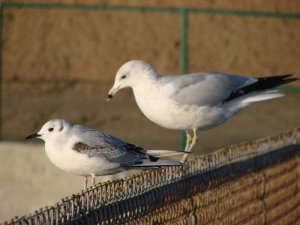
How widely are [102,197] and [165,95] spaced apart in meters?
2.91

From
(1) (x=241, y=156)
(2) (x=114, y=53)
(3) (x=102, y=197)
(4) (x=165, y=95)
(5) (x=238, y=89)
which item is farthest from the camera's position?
(2) (x=114, y=53)

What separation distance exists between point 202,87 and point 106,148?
6.59 ft

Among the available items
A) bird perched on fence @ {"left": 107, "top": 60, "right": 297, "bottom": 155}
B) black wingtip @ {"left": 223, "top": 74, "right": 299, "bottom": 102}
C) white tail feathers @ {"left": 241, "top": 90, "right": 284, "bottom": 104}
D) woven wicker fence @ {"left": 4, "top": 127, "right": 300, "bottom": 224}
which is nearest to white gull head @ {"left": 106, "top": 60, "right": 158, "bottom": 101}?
bird perched on fence @ {"left": 107, "top": 60, "right": 297, "bottom": 155}

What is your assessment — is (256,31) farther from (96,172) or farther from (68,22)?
(96,172)

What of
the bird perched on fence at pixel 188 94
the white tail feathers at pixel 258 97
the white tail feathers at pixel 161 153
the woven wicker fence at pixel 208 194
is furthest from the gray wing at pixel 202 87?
the white tail feathers at pixel 161 153

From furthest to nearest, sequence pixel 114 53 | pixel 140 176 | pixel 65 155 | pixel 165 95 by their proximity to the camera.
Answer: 1. pixel 114 53
2. pixel 165 95
3. pixel 65 155
4. pixel 140 176

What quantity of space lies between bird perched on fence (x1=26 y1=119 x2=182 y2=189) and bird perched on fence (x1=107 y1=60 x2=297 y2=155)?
126 centimetres

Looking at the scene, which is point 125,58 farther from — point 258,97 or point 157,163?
point 157,163

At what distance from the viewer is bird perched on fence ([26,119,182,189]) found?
22.8 ft

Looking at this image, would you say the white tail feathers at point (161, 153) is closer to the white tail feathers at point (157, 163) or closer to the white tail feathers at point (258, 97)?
the white tail feathers at point (157, 163)

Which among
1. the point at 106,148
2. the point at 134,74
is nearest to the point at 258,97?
the point at 134,74

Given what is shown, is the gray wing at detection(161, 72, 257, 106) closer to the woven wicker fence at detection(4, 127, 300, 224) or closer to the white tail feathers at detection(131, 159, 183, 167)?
the woven wicker fence at detection(4, 127, 300, 224)

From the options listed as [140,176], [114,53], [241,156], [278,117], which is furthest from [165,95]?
[114,53]

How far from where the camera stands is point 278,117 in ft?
61.9
